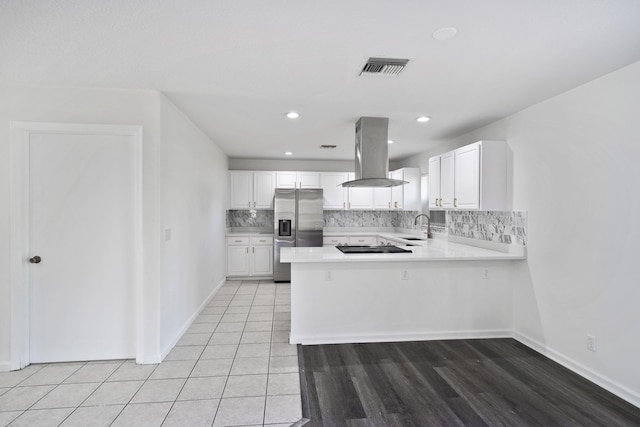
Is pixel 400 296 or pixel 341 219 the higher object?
pixel 341 219

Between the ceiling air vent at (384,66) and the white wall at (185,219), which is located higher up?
the ceiling air vent at (384,66)

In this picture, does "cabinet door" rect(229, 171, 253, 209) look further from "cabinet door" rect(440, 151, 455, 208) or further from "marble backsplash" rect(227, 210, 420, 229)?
"cabinet door" rect(440, 151, 455, 208)

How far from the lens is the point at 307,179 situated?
6129 millimetres

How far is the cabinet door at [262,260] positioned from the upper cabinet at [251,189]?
819 mm

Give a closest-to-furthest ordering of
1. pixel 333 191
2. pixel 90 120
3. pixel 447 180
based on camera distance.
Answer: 1. pixel 90 120
2. pixel 447 180
3. pixel 333 191

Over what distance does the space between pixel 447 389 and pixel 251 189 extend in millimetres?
4731

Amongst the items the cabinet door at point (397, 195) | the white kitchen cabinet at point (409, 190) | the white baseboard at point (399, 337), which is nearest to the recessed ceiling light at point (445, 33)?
the white baseboard at point (399, 337)

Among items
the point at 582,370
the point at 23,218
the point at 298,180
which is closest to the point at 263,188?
the point at 298,180

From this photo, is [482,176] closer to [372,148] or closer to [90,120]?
[372,148]

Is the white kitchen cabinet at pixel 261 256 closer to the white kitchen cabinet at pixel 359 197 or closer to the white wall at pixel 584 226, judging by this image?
the white kitchen cabinet at pixel 359 197

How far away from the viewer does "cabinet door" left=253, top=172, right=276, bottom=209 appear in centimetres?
608

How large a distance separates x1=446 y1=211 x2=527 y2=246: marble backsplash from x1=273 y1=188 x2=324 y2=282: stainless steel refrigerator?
2.32 m

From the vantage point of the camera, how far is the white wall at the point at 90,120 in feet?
8.54

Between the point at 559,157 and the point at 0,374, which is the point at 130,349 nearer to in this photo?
the point at 0,374
